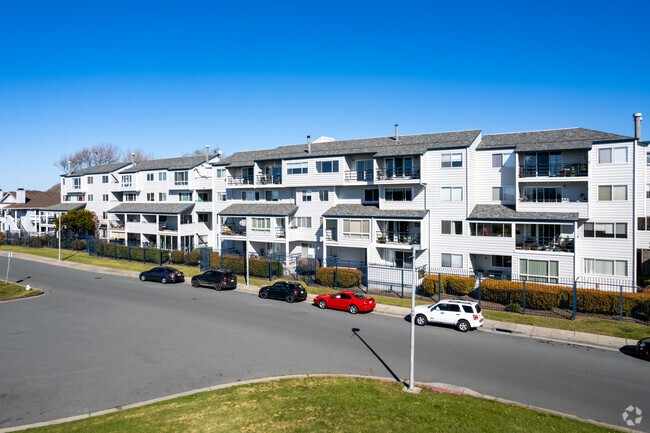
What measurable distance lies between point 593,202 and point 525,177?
17.1 ft

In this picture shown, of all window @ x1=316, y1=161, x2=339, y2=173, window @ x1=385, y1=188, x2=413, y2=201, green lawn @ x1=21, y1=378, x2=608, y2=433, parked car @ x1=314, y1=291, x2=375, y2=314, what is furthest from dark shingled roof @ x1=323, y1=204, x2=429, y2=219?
green lawn @ x1=21, y1=378, x2=608, y2=433

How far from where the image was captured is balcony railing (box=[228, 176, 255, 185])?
47781 mm

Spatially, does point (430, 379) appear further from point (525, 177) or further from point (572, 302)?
point (525, 177)

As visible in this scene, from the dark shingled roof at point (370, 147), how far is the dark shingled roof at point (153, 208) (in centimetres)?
803

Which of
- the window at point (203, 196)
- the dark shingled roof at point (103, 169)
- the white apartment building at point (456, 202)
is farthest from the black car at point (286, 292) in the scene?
the dark shingled roof at point (103, 169)

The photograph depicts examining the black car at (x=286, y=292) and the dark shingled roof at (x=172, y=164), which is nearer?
the black car at (x=286, y=292)

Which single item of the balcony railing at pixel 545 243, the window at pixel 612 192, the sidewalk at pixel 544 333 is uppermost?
the window at pixel 612 192

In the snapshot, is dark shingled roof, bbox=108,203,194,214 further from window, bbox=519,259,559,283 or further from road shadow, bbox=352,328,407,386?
window, bbox=519,259,559,283

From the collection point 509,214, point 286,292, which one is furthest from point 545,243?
point 286,292

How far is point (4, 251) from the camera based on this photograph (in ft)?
198

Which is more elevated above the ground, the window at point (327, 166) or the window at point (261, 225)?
the window at point (327, 166)

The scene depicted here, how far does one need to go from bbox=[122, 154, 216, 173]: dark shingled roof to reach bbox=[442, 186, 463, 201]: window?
106 ft

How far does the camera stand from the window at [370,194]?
40719 mm

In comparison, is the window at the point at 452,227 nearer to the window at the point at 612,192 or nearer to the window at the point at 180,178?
the window at the point at 612,192
